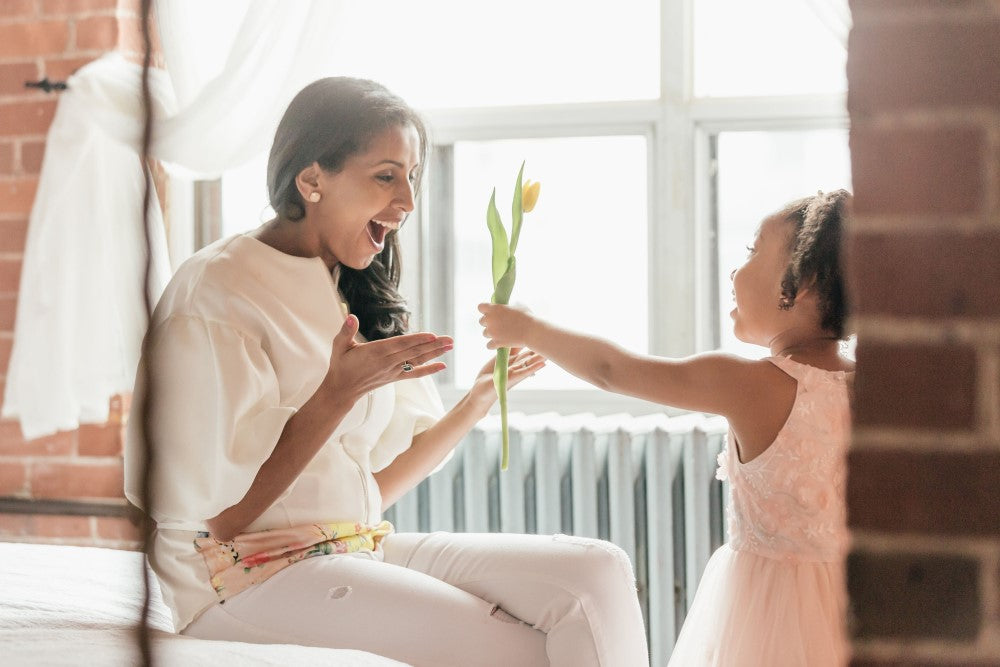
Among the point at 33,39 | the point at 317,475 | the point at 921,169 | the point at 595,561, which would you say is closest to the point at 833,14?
the point at 595,561

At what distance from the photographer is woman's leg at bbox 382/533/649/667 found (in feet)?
4.84

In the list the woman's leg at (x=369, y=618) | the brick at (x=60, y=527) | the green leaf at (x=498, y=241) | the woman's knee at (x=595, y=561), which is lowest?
the brick at (x=60, y=527)

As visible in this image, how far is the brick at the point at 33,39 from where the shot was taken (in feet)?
7.82

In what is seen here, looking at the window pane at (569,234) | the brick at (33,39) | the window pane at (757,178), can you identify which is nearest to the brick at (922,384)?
the window pane at (757,178)

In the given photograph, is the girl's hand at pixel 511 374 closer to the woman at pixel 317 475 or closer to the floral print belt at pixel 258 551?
the woman at pixel 317 475

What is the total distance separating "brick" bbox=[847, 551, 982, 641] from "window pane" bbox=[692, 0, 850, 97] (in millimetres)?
1862

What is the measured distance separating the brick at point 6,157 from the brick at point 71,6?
31cm

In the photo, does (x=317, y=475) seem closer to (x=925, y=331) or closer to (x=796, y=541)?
(x=796, y=541)

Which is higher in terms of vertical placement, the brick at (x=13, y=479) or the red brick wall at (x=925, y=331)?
the red brick wall at (x=925, y=331)

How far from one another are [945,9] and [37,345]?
82.7 inches

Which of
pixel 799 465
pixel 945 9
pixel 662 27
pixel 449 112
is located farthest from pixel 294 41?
pixel 945 9

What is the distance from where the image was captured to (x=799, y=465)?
1.52 meters

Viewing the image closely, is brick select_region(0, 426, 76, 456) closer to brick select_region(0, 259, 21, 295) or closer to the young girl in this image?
brick select_region(0, 259, 21, 295)

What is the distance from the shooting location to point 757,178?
7.93 ft
